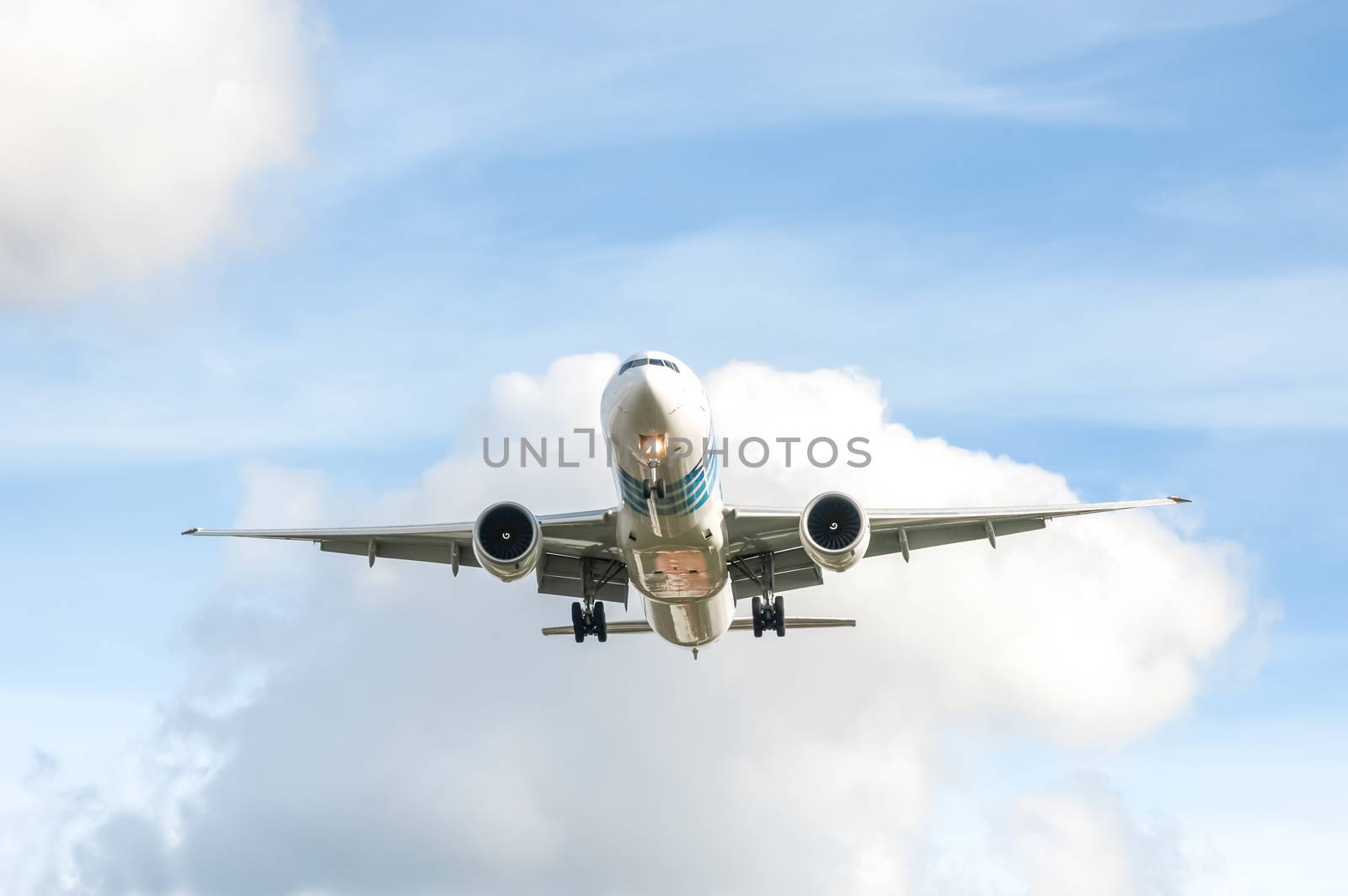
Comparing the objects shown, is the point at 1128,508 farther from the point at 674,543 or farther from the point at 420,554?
the point at 420,554

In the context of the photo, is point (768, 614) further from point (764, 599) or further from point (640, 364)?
point (640, 364)

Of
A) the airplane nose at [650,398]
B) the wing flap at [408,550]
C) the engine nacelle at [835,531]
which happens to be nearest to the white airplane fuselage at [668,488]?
the airplane nose at [650,398]

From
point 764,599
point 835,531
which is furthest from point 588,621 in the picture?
point 835,531

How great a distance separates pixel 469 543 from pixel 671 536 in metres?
5.17

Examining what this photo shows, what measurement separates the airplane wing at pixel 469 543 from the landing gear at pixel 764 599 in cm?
252

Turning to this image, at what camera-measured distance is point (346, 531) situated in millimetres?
30625

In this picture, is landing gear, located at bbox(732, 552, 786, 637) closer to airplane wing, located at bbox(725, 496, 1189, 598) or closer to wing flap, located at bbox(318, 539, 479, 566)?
airplane wing, located at bbox(725, 496, 1189, 598)

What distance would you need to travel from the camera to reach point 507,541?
2762 cm

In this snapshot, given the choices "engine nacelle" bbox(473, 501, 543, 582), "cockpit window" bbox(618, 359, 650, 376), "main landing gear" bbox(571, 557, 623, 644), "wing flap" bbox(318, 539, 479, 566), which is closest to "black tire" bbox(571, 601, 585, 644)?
"main landing gear" bbox(571, 557, 623, 644)

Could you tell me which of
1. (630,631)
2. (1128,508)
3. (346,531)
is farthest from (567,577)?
(1128,508)

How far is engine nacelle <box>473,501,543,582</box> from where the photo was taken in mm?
27328

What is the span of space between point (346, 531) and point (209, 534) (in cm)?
→ 258

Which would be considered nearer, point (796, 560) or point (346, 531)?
point (346, 531)

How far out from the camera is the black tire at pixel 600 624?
32250 millimetres
